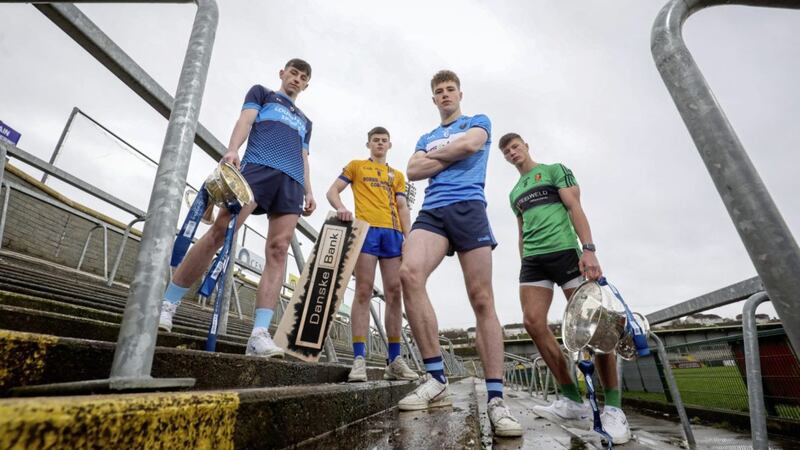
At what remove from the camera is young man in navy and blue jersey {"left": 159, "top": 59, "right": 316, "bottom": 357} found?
6.66 feet

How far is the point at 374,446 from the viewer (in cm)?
112

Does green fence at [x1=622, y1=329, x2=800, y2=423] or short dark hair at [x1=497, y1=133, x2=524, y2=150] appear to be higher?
short dark hair at [x1=497, y1=133, x2=524, y2=150]

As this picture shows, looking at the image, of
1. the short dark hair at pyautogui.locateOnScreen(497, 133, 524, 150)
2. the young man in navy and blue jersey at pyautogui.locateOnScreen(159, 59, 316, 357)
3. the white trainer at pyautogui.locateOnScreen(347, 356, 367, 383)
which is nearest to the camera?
the young man in navy and blue jersey at pyautogui.locateOnScreen(159, 59, 316, 357)

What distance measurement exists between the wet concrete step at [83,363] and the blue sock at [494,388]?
1.15m

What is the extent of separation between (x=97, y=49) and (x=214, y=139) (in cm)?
79

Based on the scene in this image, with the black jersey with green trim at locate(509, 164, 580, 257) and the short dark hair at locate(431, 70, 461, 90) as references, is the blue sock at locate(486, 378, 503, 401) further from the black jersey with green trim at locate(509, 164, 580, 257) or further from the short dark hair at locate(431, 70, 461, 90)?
the short dark hair at locate(431, 70, 461, 90)

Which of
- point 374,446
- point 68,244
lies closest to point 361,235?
point 374,446

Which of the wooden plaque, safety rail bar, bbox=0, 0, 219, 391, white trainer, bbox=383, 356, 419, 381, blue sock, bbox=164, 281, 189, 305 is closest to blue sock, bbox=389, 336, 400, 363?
white trainer, bbox=383, 356, 419, 381

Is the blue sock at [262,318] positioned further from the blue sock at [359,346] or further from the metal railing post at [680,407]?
the metal railing post at [680,407]

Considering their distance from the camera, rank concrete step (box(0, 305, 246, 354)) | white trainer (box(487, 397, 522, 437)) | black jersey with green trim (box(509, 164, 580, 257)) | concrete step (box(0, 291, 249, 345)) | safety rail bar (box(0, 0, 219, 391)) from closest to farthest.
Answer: safety rail bar (box(0, 0, 219, 391))
concrete step (box(0, 305, 246, 354))
concrete step (box(0, 291, 249, 345))
white trainer (box(487, 397, 522, 437))
black jersey with green trim (box(509, 164, 580, 257))

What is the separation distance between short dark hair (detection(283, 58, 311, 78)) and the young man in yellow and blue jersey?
94 centimetres

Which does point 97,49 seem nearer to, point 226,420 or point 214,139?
point 214,139

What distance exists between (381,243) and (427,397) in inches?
54.2

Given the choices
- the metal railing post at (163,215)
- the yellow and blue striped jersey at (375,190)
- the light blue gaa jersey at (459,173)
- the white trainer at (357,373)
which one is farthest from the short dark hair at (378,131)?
the metal railing post at (163,215)
